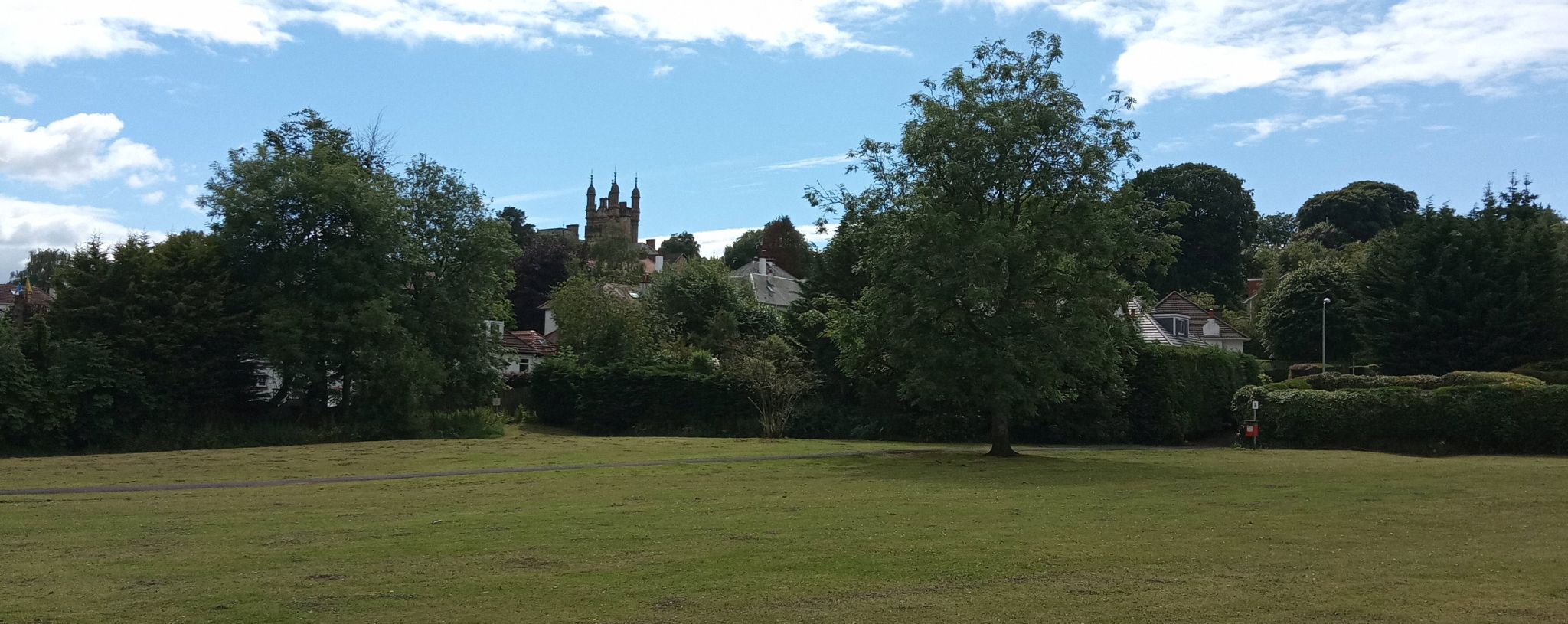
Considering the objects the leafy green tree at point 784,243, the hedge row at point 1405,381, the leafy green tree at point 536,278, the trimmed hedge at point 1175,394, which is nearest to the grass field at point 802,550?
the hedge row at point 1405,381

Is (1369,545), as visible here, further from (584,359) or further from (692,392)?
(584,359)

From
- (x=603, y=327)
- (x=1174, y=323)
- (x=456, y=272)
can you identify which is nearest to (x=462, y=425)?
(x=456, y=272)

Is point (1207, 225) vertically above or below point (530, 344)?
above

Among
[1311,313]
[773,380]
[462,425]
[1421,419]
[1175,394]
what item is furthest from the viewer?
[1311,313]

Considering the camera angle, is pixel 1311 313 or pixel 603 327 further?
pixel 1311 313

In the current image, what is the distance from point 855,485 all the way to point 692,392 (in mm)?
25104

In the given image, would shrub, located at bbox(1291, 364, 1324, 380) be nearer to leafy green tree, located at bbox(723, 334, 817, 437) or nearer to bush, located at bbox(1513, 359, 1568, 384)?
bush, located at bbox(1513, 359, 1568, 384)

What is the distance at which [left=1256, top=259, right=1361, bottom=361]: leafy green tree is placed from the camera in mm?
68562

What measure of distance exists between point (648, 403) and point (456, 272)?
9283 mm

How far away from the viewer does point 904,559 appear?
12.3 metres

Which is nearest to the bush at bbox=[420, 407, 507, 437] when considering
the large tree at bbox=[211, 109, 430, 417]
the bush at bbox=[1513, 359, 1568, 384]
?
the large tree at bbox=[211, 109, 430, 417]

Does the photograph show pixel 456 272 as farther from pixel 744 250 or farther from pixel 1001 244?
pixel 744 250

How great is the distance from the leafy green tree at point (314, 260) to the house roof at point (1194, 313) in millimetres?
50685

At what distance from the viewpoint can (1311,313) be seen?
228ft
